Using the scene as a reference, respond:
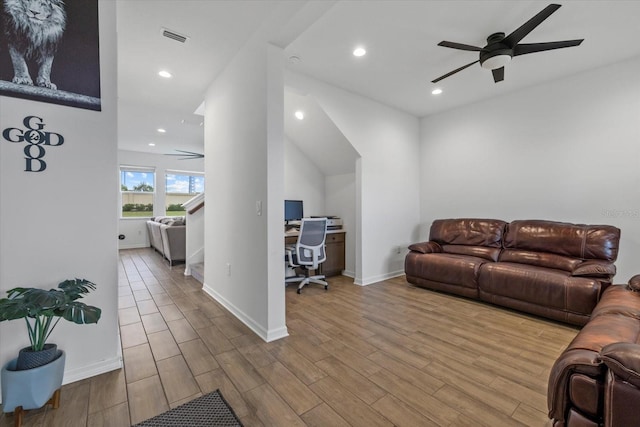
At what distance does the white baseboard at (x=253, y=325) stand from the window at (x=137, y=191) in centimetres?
600

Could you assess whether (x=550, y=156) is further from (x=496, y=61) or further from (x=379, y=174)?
(x=379, y=174)

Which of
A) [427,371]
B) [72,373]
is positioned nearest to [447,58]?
[427,371]

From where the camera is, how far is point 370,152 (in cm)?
411

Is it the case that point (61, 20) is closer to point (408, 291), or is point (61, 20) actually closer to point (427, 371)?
point (427, 371)

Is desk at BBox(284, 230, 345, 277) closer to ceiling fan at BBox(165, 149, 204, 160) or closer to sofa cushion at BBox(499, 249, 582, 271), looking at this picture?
sofa cushion at BBox(499, 249, 582, 271)

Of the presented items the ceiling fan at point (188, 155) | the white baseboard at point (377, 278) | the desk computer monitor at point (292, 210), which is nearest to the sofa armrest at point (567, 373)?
the white baseboard at point (377, 278)

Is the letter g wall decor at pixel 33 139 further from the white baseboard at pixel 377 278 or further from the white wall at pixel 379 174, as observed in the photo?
the white baseboard at pixel 377 278

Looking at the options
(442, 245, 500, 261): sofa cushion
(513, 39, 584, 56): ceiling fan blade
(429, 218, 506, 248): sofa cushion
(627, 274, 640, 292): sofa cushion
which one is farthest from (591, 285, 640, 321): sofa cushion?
(513, 39, 584, 56): ceiling fan blade

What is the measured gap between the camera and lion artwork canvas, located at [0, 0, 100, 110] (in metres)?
1.58

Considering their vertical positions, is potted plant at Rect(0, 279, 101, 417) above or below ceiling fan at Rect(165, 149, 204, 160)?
below

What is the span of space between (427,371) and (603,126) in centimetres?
359

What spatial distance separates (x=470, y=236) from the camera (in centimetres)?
392

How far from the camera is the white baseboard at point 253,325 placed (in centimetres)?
231

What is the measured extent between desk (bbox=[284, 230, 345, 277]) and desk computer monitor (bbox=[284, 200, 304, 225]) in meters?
0.35
